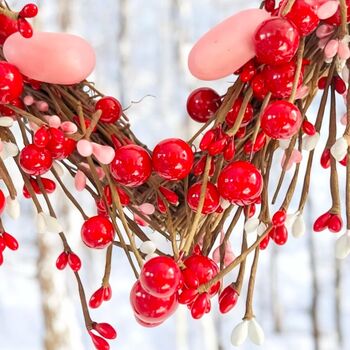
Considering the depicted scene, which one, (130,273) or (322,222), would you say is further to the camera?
(130,273)

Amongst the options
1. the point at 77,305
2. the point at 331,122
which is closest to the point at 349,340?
the point at 77,305

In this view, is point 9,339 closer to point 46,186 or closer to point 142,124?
point 142,124

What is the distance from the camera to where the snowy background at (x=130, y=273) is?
272cm

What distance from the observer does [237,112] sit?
326 mm

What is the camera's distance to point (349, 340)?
10.4 ft

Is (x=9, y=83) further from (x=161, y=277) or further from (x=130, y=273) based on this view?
(x=130, y=273)

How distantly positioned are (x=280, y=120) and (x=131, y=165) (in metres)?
0.09

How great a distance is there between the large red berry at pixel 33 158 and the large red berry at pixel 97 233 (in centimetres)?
4

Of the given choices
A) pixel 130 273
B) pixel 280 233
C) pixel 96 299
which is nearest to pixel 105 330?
pixel 96 299

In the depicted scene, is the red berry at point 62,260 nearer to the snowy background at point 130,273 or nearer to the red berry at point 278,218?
the red berry at point 278,218

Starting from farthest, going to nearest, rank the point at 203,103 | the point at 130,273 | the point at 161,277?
the point at 130,273
the point at 203,103
the point at 161,277

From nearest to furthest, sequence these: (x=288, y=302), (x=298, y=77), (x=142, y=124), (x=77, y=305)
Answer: (x=298, y=77) < (x=77, y=305) < (x=142, y=124) < (x=288, y=302)

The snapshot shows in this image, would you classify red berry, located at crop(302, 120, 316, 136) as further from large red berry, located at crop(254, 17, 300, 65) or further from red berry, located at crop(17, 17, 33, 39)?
red berry, located at crop(17, 17, 33, 39)

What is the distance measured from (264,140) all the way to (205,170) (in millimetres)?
45
